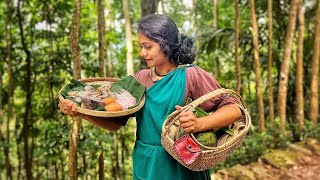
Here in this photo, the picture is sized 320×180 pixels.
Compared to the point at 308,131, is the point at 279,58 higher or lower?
higher

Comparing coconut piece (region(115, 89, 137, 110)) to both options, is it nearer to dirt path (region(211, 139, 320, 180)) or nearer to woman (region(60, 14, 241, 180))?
woman (region(60, 14, 241, 180))

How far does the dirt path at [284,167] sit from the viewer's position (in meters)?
4.25

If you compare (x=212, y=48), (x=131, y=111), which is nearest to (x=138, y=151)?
(x=131, y=111)

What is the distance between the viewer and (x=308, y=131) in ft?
18.8

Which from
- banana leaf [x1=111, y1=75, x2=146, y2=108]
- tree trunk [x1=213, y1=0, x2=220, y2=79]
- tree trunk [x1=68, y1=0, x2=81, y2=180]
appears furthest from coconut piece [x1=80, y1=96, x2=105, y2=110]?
tree trunk [x1=213, y1=0, x2=220, y2=79]

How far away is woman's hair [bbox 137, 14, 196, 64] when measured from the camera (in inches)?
65.4

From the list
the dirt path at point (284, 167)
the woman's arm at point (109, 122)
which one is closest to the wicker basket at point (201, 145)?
the woman's arm at point (109, 122)

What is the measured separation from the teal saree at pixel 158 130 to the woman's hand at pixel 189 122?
174 mm

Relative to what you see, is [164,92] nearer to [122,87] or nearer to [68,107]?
[122,87]

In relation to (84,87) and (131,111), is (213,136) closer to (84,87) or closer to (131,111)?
(131,111)

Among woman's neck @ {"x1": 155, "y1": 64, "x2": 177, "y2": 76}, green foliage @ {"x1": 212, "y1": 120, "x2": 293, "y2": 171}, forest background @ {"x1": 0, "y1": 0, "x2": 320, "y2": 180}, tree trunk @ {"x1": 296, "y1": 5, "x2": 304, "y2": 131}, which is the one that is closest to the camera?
woman's neck @ {"x1": 155, "y1": 64, "x2": 177, "y2": 76}

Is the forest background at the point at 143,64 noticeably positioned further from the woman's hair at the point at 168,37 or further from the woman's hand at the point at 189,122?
the woman's hand at the point at 189,122

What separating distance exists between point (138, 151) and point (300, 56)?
4713 mm

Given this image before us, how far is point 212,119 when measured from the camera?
1.54m
